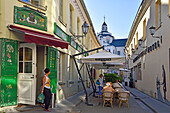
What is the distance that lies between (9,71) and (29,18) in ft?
7.42

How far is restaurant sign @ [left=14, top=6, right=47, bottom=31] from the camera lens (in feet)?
26.3

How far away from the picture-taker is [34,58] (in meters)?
8.59

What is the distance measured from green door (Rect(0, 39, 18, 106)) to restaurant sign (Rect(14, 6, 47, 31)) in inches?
35.9

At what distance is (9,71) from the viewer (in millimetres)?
7605

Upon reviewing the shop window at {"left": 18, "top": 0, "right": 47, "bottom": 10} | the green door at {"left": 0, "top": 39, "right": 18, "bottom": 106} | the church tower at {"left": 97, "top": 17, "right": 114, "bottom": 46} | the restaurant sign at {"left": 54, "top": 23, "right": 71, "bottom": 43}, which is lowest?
the green door at {"left": 0, "top": 39, "right": 18, "bottom": 106}

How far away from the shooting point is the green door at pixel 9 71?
7366 millimetres

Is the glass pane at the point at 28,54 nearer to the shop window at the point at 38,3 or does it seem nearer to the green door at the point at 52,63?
the green door at the point at 52,63

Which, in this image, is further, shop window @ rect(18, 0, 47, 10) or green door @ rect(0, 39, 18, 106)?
shop window @ rect(18, 0, 47, 10)

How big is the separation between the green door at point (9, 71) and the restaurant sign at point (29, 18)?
2.99 ft

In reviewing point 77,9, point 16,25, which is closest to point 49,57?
point 16,25

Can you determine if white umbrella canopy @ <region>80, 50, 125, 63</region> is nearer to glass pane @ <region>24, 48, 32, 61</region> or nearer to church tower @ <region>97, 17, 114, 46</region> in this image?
glass pane @ <region>24, 48, 32, 61</region>

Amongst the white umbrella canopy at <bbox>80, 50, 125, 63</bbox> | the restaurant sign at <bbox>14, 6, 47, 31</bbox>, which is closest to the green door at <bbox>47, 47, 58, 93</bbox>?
the restaurant sign at <bbox>14, 6, 47, 31</bbox>

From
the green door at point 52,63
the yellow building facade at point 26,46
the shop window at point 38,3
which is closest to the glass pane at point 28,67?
the yellow building facade at point 26,46

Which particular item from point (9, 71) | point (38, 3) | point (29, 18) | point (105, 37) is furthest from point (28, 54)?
point (105, 37)
